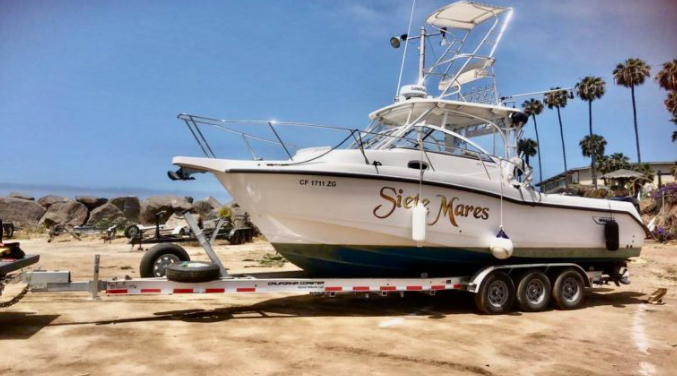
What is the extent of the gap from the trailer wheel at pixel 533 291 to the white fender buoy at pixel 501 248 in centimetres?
58

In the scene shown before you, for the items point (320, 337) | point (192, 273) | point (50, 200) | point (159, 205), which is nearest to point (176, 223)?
point (159, 205)

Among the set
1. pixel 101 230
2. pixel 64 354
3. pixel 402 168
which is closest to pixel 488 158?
pixel 402 168

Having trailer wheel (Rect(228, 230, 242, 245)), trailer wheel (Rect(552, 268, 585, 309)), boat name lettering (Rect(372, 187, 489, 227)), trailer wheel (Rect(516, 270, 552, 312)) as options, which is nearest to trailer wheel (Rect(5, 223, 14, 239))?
trailer wheel (Rect(228, 230, 242, 245))

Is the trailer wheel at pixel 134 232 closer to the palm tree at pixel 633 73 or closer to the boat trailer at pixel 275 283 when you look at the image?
the boat trailer at pixel 275 283

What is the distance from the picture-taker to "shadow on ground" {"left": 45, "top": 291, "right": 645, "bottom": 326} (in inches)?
266

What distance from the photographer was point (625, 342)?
6.01 meters

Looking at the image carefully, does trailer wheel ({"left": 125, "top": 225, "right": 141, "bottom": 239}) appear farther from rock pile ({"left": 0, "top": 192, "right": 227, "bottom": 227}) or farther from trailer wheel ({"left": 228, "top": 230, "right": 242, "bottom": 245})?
rock pile ({"left": 0, "top": 192, "right": 227, "bottom": 227})

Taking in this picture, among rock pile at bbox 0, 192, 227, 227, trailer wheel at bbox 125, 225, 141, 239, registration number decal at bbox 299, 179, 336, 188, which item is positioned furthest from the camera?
rock pile at bbox 0, 192, 227, 227

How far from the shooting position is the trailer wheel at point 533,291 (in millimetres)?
7719

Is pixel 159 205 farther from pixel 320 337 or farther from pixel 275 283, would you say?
pixel 320 337

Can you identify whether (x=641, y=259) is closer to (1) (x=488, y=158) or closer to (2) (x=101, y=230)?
(1) (x=488, y=158)

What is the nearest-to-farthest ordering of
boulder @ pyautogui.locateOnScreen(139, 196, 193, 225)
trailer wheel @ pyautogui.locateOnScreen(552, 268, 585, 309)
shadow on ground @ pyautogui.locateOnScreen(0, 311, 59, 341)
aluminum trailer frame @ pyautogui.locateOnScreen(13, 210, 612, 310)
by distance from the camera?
shadow on ground @ pyautogui.locateOnScreen(0, 311, 59, 341)
aluminum trailer frame @ pyautogui.locateOnScreen(13, 210, 612, 310)
trailer wheel @ pyautogui.locateOnScreen(552, 268, 585, 309)
boulder @ pyautogui.locateOnScreen(139, 196, 193, 225)

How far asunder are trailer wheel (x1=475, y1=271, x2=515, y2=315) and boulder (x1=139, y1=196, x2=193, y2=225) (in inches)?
948

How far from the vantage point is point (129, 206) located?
1280 inches
